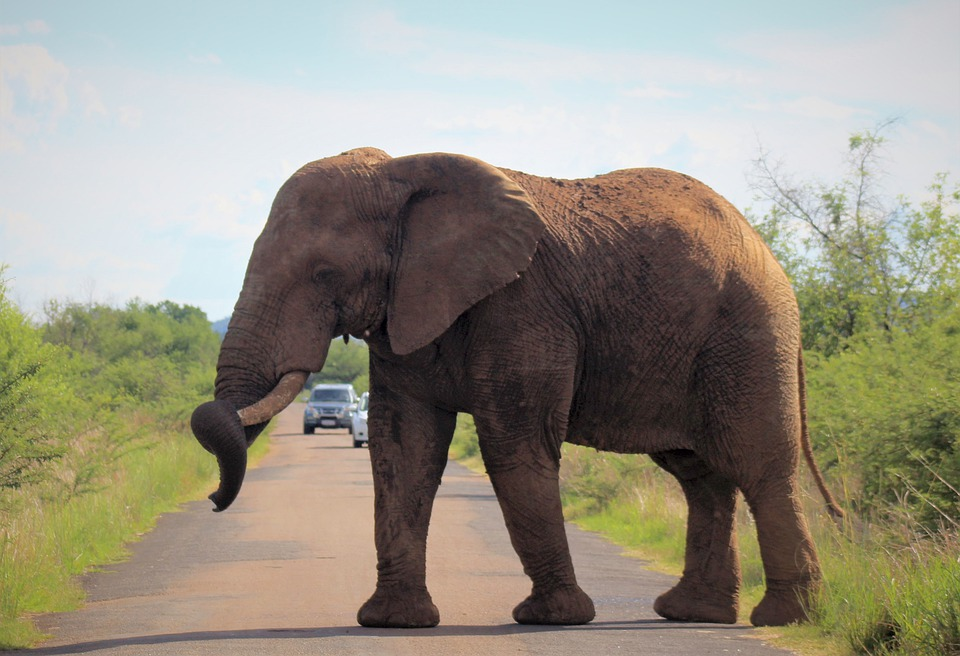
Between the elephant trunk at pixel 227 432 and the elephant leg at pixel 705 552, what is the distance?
11.6 ft

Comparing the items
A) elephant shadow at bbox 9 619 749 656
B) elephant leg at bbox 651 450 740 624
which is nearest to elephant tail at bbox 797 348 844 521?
elephant leg at bbox 651 450 740 624

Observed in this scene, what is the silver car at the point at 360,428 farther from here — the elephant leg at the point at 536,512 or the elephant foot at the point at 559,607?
the elephant leg at the point at 536,512

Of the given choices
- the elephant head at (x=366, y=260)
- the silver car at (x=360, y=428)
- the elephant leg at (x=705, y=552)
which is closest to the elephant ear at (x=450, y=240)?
the elephant head at (x=366, y=260)

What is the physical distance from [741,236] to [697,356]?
97 cm

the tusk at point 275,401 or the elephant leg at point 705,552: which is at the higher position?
the tusk at point 275,401

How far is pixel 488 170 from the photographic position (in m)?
9.50

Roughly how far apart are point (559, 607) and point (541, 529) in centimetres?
61

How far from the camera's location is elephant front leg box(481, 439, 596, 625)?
9.29 metres

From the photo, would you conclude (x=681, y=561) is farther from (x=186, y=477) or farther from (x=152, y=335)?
(x=152, y=335)

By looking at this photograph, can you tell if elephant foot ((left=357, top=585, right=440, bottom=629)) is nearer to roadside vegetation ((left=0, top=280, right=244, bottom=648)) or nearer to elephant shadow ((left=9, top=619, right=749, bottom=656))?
elephant shadow ((left=9, top=619, right=749, bottom=656))

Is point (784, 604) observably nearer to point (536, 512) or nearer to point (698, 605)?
point (698, 605)

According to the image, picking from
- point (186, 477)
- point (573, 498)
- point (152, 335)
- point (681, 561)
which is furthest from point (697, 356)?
point (152, 335)

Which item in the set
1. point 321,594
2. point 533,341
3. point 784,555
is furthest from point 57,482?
point 784,555

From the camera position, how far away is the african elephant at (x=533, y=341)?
30.0 ft
